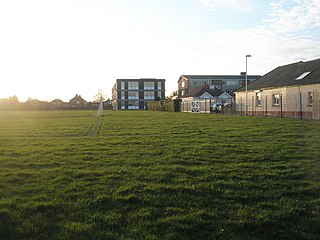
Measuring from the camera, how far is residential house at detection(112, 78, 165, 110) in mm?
106438

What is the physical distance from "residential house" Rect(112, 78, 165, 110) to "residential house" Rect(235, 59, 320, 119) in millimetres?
65910

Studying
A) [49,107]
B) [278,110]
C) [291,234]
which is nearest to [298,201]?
[291,234]

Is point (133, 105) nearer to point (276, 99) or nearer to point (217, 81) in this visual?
point (217, 81)

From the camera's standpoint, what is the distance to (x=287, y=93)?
32188 mm

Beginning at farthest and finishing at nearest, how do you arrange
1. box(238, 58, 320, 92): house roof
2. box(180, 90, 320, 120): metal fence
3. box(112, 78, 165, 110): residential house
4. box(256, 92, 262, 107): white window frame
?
box(112, 78, 165, 110): residential house → box(256, 92, 262, 107): white window frame → box(238, 58, 320, 92): house roof → box(180, 90, 320, 120): metal fence

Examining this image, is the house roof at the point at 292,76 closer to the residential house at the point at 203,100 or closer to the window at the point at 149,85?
the residential house at the point at 203,100

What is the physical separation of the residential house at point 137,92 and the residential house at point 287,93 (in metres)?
65.9

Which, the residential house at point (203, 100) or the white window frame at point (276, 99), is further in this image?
the residential house at point (203, 100)

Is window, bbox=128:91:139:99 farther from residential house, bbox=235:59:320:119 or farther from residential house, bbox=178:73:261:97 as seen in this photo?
residential house, bbox=235:59:320:119

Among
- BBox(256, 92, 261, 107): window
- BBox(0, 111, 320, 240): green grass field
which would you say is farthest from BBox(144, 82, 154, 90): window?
BBox(0, 111, 320, 240): green grass field

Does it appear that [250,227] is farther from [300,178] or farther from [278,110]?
[278,110]

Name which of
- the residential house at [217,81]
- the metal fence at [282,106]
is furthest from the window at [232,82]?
the metal fence at [282,106]

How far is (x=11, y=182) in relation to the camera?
6.66 meters

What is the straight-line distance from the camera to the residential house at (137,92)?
10644 centimetres
